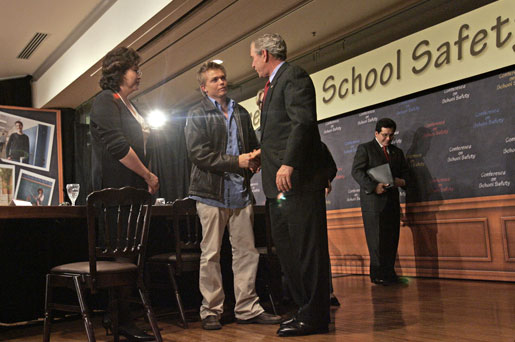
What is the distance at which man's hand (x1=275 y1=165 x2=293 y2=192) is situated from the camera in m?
2.42

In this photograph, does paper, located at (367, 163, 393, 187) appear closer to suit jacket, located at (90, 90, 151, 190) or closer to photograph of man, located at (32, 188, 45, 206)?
suit jacket, located at (90, 90, 151, 190)

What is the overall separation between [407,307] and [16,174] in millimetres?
6152

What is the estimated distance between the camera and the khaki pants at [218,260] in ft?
9.29

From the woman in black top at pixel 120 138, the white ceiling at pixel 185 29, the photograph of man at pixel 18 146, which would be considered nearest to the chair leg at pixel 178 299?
the woman in black top at pixel 120 138

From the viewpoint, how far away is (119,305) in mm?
2582

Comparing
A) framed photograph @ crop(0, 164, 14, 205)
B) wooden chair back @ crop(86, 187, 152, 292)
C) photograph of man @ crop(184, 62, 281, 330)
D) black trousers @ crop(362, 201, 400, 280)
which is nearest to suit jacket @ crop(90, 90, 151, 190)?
wooden chair back @ crop(86, 187, 152, 292)

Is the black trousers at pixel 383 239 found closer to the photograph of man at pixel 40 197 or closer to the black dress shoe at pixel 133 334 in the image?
the black dress shoe at pixel 133 334

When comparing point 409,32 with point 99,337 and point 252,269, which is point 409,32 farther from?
point 99,337

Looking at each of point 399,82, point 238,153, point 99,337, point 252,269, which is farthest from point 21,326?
point 399,82

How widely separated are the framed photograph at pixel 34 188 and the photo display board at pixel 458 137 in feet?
15.9

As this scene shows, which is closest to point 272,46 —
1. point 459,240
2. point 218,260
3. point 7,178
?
point 218,260

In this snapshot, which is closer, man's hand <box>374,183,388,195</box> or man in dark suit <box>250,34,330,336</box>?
man in dark suit <box>250,34,330,336</box>

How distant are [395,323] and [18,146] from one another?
656 cm

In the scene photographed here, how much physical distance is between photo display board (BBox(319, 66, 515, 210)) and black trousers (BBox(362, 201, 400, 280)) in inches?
25.1
